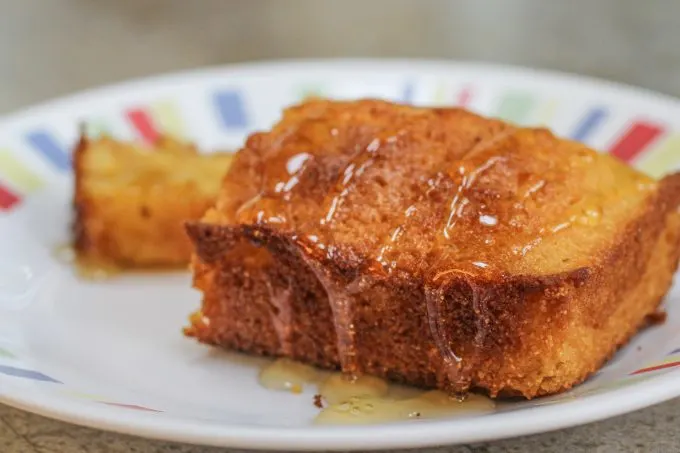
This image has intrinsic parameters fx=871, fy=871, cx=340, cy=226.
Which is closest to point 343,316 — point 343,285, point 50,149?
point 343,285

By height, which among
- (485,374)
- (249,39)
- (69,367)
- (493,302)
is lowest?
(69,367)

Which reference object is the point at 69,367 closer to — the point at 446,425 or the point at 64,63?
the point at 446,425

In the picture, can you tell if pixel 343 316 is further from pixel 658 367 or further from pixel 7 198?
pixel 7 198

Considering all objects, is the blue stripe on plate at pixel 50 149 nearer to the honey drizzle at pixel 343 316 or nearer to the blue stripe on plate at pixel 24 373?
the blue stripe on plate at pixel 24 373

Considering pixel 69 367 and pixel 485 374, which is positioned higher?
pixel 485 374

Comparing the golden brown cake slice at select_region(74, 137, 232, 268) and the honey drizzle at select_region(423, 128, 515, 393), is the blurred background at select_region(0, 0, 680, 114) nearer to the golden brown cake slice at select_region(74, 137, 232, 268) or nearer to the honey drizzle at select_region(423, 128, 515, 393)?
the golden brown cake slice at select_region(74, 137, 232, 268)

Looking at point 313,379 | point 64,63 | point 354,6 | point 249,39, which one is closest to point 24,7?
point 64,63

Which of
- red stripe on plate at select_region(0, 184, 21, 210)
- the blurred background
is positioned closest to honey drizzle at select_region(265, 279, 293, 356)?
red stripe on plate at select_region(0, 184, 21, 210)

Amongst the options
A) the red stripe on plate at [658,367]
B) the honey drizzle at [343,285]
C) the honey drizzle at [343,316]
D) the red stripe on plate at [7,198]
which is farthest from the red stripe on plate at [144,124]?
the red stripe on plate at [658,367]
